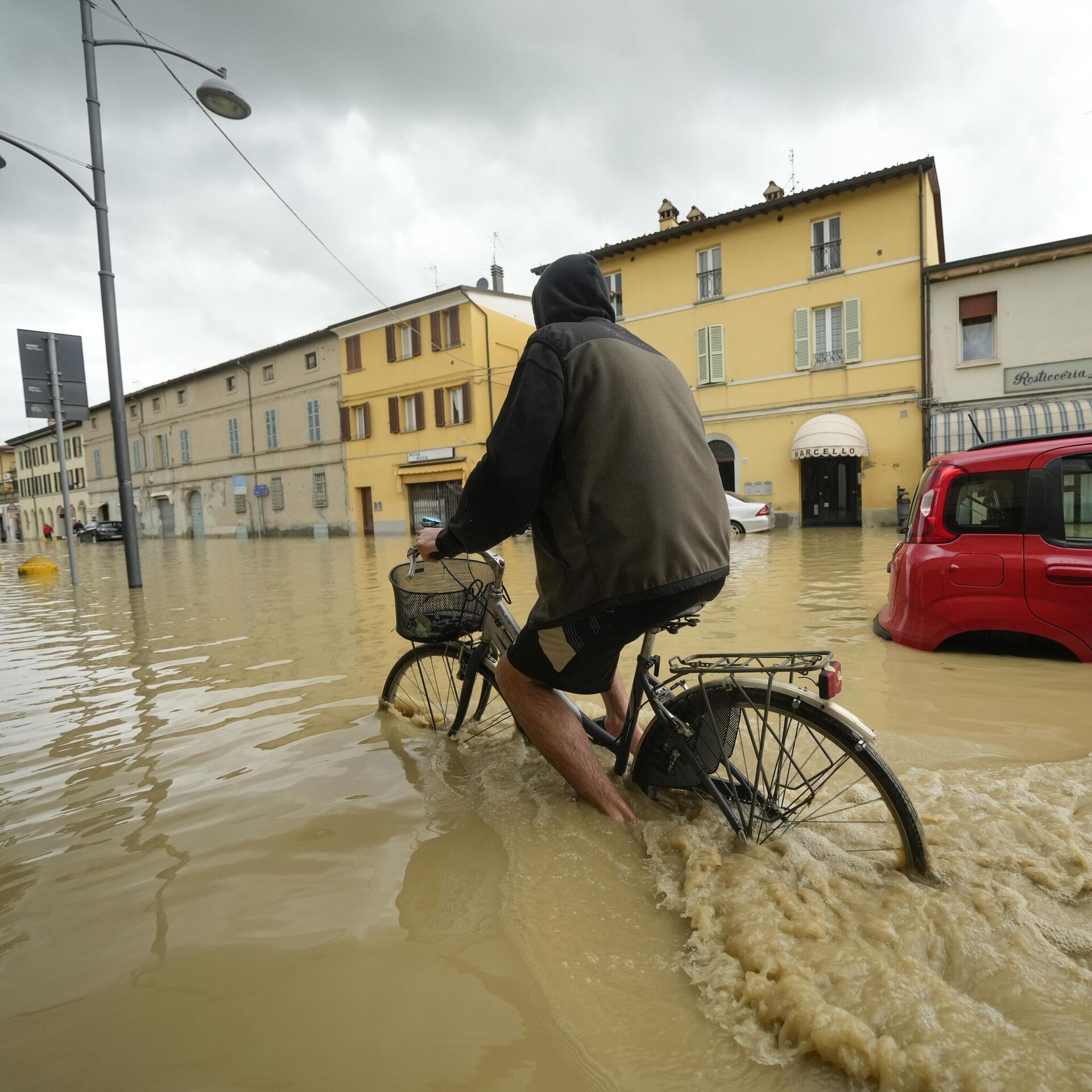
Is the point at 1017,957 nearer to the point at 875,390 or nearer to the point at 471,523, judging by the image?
the point at 471,523

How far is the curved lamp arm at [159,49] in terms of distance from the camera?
840 centimetres

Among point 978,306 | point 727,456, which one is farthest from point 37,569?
point 978,306

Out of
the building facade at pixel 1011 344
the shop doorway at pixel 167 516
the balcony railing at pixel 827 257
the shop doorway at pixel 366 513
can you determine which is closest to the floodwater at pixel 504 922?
the building facade at pixel 1011 344

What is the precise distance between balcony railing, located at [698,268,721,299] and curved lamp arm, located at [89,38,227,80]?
1644 cm

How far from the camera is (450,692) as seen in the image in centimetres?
328

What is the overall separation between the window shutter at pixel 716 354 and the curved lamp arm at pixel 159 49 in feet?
53.2

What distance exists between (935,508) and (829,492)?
17639 millimetres

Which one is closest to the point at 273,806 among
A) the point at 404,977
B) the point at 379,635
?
the point at 404,977

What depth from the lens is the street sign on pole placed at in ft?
34.3

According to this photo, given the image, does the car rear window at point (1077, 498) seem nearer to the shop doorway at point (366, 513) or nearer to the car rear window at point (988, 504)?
the car rear window at point (988, 504)

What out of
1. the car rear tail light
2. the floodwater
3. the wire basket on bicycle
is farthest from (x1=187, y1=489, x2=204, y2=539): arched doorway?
the car rear tail light

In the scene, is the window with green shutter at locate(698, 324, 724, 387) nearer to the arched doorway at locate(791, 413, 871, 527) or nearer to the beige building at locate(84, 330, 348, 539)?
the arched doorway at locate(791, 413, 871, 527)

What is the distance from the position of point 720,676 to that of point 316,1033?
4.69 ft

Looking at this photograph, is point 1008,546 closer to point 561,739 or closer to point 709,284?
point 561,739
